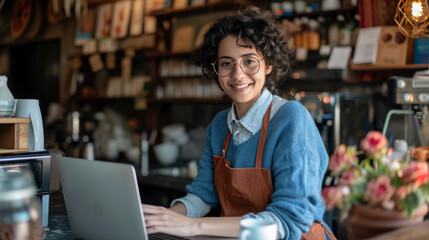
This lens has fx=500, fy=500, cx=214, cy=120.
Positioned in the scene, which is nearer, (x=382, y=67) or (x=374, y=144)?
(x=374, y=144)

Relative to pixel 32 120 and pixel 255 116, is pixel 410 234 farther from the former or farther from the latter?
pixel 32 120

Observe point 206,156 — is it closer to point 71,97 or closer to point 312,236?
point 312,236

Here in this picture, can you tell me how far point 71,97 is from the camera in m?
6.90

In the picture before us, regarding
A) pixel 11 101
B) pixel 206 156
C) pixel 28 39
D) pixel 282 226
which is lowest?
pixel 282 226

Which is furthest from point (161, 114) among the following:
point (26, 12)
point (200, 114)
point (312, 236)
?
point (312, 236)

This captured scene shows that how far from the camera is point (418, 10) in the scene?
2.63 meters

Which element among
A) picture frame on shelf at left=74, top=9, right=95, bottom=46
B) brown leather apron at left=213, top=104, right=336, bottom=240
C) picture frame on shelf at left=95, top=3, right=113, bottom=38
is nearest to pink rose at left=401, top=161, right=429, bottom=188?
brown leather apron at left=213, top=104, right=336, bottom=240

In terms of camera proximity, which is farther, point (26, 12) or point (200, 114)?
point (26, 12)

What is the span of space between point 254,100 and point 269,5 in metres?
3.15

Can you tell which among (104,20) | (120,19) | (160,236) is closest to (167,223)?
(160,236)

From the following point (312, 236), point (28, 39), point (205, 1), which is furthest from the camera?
point (28, 39)

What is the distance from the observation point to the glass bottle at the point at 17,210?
0.85 metres

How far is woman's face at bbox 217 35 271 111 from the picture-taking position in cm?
188

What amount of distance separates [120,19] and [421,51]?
3.93m
